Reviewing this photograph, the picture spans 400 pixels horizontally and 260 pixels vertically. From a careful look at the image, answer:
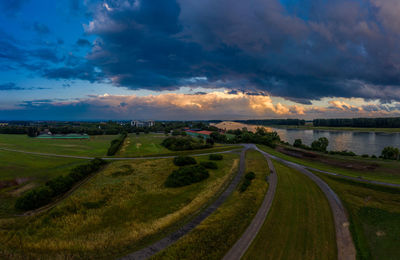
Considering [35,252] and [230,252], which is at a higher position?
[230,252]

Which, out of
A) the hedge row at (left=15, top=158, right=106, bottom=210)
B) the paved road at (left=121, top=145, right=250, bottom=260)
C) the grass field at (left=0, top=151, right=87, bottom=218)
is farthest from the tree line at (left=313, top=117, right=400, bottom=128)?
the grass field at (left=0, top=151, right=87, bottom=218)

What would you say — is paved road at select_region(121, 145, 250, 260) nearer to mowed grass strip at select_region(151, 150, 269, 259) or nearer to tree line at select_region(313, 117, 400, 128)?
mowed grass strip at select_region(151, 150, 269, 259)

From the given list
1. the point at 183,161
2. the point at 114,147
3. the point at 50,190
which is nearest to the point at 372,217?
the point at 183,161

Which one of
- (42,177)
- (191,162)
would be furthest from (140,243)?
(42,177)

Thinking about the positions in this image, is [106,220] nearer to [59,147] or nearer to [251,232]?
[251,232]

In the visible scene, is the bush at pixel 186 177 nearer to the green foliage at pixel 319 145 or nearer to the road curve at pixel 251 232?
the road curve at pixel 251 232

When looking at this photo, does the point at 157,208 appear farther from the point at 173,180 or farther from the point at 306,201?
the point at 306,201
